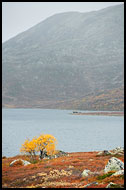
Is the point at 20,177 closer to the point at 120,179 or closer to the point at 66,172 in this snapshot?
the point at 66,172

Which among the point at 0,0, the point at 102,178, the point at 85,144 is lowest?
the point at 85,144

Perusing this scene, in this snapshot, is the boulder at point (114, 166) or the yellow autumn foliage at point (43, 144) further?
the yellow autumn foliage at point (43, 144)

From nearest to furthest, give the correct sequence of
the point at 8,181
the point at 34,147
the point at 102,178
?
the point at 102,178 < the point at 8,181 < the point at 34,147

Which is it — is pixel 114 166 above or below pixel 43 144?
above

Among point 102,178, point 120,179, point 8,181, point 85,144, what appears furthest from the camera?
point 85,144

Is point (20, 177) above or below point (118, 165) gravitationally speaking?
below

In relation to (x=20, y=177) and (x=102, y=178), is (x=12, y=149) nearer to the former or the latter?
(x=20, y=177)

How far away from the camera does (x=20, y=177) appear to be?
39.7 meters

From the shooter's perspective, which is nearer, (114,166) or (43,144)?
(114,166)

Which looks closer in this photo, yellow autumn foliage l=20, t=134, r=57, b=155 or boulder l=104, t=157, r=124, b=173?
boulder l=104, t=157, r=124, b=173

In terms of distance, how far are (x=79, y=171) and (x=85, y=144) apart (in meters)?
67.1

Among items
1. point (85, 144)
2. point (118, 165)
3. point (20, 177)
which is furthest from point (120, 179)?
point (85, 144)

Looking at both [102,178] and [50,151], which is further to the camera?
[50,151]

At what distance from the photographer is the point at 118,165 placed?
3534cm
